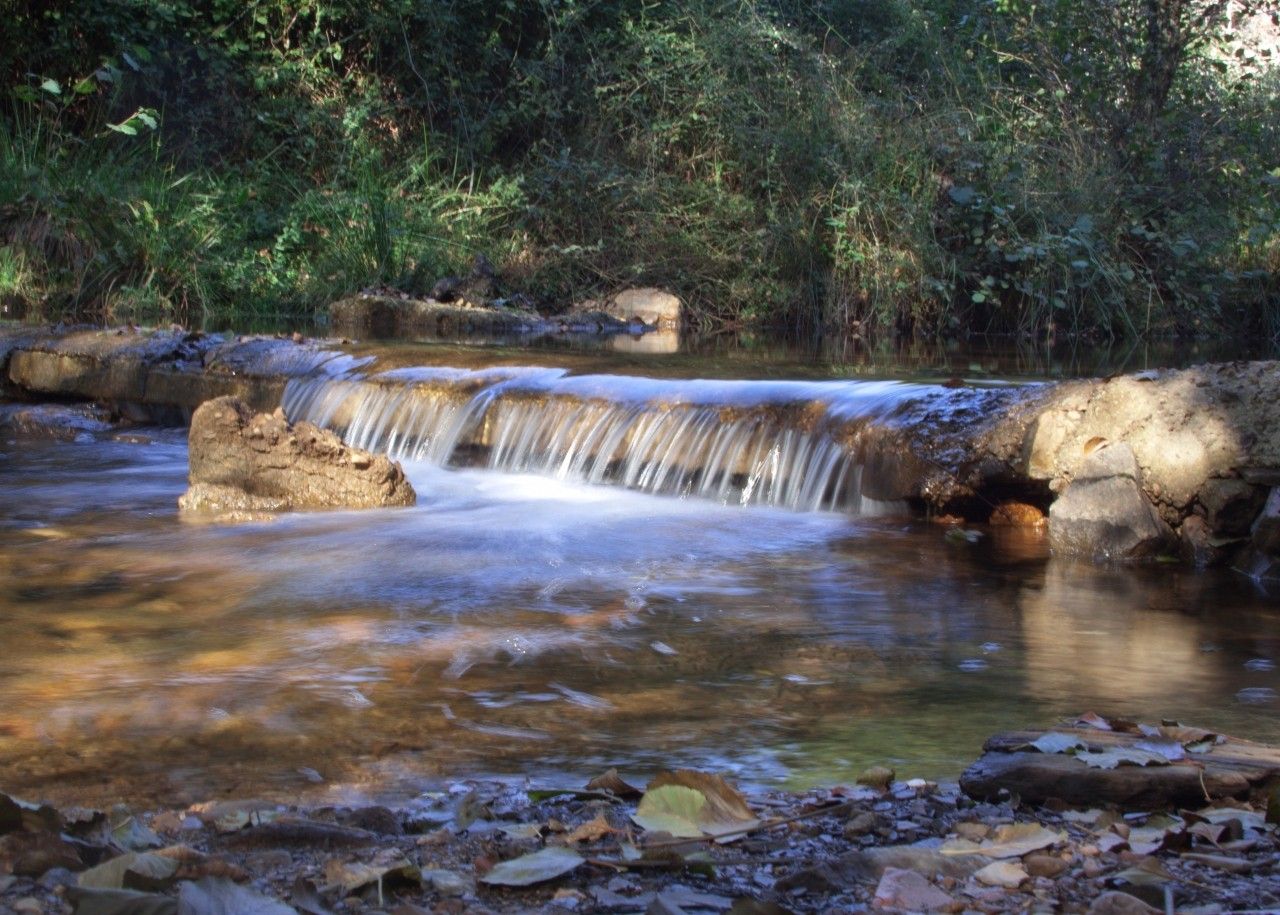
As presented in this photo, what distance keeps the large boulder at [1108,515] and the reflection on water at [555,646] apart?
0.53 ft

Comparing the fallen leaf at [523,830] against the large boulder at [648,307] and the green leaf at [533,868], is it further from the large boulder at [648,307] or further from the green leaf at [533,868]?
the large boulder at [648,307]

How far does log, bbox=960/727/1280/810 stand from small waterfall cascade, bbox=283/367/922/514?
3.56 meters

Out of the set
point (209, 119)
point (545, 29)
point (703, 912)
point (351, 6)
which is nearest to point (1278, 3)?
point (545, 29)

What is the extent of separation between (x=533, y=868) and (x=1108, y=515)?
A: 376cm

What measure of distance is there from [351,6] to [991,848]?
54.7ft

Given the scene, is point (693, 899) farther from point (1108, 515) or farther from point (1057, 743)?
point (1108, 515)

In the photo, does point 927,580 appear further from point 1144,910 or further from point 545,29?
point 545,29

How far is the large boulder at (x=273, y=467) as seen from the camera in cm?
596

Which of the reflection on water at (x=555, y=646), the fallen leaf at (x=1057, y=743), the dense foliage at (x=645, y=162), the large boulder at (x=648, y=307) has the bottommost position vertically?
the reflection on water at (x=555, y=646)

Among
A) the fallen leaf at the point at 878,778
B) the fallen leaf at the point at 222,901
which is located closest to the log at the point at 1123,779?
the fallen leaf at the point at 878,778

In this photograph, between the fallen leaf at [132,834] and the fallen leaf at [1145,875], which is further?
the fallen leaf at [132,834]

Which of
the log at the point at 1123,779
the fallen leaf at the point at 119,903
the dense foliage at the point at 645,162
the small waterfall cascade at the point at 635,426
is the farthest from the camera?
the dense foliage at the point at 645,162

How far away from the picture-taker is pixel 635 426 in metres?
6.81

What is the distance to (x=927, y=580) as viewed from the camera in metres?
4.77
